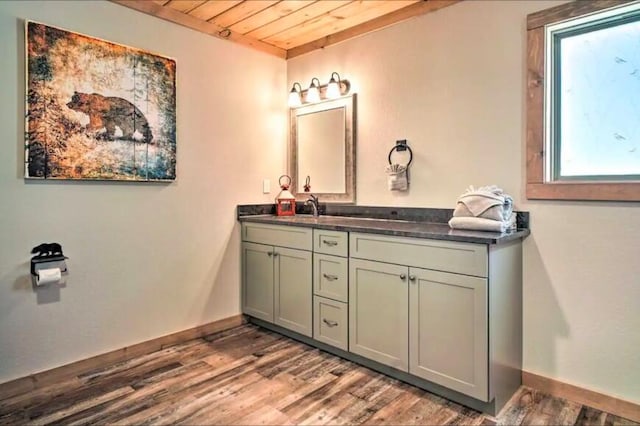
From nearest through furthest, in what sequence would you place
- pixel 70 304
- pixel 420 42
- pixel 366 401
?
pixel 366 401
pixel 70 304
pixel 420 42

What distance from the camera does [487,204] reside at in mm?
2148

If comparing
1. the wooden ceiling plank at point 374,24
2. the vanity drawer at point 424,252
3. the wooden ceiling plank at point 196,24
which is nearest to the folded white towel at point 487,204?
the vanity drawer at point 424,252

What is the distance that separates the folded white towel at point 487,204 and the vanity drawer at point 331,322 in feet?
3.13

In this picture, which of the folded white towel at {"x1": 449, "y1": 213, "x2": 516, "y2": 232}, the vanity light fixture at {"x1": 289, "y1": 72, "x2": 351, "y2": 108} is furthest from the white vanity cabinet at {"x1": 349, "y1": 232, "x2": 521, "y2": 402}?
the vanity light fixture at {"x1": 289, "y1": 72, "x2": 351, "y2": 108}

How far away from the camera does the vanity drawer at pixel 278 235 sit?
9.35 feet

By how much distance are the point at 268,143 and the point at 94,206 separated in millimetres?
1486

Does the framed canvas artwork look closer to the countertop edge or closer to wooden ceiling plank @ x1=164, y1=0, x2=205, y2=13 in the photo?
wooden ceiling plank @ x1=164, y1=0, x2=205, y2=13

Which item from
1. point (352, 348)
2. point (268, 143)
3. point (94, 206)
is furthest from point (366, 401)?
point (268, 143)

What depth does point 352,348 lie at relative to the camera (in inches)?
101

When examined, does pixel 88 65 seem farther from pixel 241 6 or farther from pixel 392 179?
pixel 392 179

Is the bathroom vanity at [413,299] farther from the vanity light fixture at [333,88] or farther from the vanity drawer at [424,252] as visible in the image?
the vanity light fixture at [333,88]

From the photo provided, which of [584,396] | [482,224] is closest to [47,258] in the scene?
[482,224]

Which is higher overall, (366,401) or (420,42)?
(420,42)

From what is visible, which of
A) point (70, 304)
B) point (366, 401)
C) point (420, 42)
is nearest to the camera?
point (366, 401)
